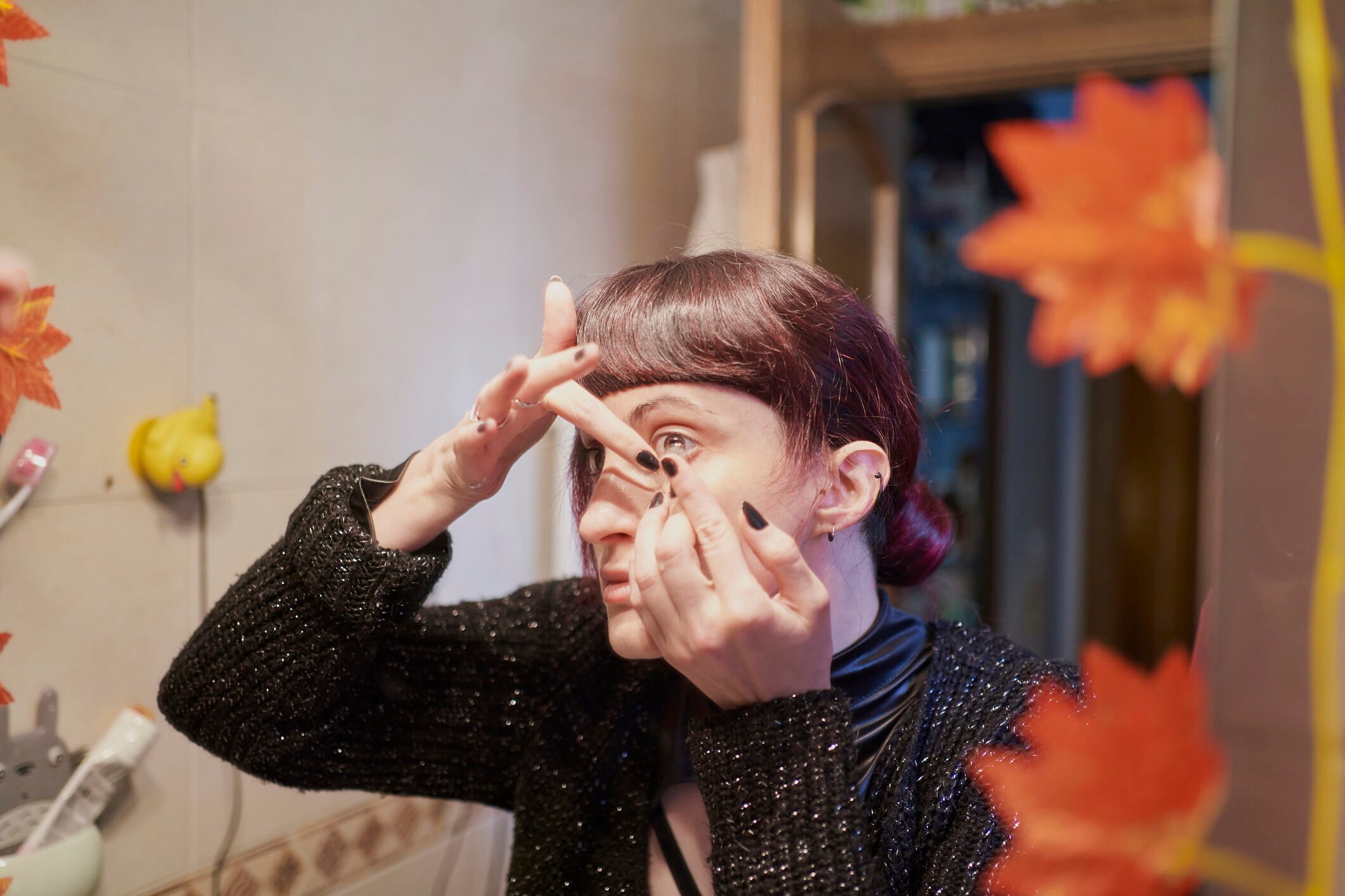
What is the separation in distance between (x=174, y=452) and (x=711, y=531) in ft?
1.38

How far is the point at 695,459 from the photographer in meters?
0.65

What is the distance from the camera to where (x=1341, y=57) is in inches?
11.6

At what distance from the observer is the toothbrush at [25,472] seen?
0.63m

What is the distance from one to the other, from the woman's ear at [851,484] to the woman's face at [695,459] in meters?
0.04

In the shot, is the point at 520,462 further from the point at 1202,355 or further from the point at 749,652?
the point at 1202,355

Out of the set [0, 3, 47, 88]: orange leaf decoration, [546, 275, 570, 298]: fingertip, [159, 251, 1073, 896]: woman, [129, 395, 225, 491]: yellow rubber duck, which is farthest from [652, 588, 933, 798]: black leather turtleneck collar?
[0, 3, 47, 88]: orange leaf decoration

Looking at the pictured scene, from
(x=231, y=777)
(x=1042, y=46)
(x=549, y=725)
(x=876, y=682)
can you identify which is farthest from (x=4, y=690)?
(x=1042, y=46)

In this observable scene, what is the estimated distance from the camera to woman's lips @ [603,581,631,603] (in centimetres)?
67

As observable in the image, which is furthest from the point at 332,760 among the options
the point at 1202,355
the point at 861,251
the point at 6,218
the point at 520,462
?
the point at 861,251

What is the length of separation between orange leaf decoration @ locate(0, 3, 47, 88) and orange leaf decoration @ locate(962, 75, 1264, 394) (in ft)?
2.05

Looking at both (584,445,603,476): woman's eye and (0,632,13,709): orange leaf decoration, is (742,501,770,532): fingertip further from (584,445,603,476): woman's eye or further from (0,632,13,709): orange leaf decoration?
(0,632,13,709): orange leaf decoration

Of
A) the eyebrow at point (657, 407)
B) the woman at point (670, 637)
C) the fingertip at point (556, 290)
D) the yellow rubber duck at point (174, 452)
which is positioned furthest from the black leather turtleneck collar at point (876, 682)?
the yellow rubber duck at point (174, 452)

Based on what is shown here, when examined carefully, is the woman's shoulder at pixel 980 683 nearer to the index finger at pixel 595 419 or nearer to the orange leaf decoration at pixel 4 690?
the index finger at pixel 595 419

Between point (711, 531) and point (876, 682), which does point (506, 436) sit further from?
point (876, 682)
